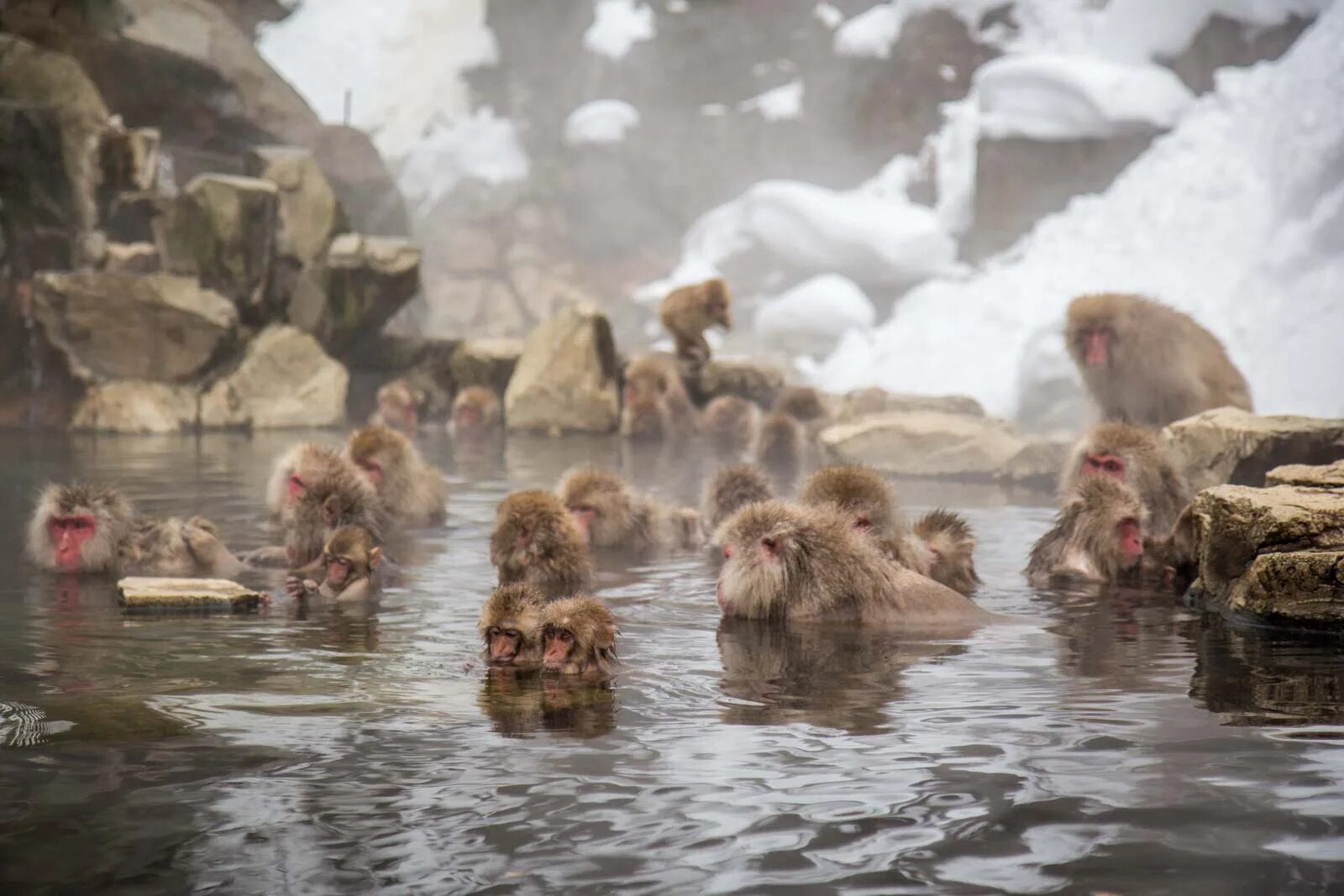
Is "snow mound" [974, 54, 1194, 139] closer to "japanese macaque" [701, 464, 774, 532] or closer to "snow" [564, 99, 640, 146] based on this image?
"snow" [564, 99, 640, 146]

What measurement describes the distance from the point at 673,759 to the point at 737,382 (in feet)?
47.2

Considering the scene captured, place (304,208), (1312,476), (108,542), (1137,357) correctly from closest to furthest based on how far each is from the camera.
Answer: (1312,476) < (108,542) < (1137,357) < (304,208)

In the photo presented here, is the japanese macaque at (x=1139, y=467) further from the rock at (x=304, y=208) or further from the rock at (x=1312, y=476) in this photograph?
the rock at (x=304, y=208)

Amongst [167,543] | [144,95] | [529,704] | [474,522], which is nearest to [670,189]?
[144,95]

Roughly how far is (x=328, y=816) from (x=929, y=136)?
2628 cm

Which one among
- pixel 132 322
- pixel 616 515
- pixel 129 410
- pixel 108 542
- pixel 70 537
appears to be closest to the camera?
pixel 70 537

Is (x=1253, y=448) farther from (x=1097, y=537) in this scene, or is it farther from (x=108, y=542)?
(x=108, y=542)

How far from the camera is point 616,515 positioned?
7.98 meters

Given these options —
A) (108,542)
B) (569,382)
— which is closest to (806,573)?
(108,542)

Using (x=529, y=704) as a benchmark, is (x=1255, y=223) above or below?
above

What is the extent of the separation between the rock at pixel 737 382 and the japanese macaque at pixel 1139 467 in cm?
1033

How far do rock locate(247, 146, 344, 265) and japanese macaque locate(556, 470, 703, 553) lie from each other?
11376mm

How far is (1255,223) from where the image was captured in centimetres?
1773

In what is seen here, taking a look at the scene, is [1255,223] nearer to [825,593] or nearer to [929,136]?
[929,136]
